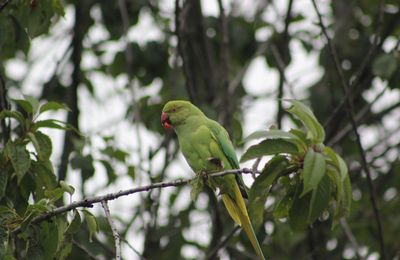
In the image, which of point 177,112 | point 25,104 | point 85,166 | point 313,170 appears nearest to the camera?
point 313,170

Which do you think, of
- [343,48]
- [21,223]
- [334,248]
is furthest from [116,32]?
[21,223]

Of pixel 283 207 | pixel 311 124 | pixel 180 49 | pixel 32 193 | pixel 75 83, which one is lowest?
pixel 283 207

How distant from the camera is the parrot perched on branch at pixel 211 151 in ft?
14.5

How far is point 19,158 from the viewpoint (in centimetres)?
376

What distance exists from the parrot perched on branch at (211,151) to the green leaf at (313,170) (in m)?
1.08

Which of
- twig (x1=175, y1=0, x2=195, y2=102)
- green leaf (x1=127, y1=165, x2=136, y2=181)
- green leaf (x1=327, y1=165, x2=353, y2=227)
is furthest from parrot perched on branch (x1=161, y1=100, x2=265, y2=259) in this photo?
green leaf (x1=127, y1=165, x2=136, y2=181)

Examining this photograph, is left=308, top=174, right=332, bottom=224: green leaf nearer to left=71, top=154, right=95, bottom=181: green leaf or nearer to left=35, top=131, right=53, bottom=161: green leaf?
left=35, top=131, right=53, bottom=161: green leaf

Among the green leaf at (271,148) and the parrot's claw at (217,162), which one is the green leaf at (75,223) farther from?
the parrot's claw at (217,162)

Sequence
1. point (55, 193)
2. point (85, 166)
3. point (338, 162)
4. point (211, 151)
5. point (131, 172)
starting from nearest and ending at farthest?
point (338, 162), point (55, 193), point (211, 151), point (85, 166), point (131, 172)

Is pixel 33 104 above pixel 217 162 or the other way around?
above

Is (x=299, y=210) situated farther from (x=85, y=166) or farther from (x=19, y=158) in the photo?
(x=85, y=166)

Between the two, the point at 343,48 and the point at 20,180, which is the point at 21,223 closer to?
the point at 20,180

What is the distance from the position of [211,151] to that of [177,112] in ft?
1.82

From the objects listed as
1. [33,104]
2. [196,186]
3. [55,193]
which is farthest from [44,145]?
[196,186]
